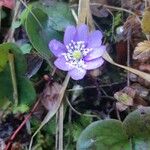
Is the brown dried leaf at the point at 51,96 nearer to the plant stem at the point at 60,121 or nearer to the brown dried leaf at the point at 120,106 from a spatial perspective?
the plant stem at the point at 60,121

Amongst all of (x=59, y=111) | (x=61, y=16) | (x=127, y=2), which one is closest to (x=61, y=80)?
(x=59, y=111)

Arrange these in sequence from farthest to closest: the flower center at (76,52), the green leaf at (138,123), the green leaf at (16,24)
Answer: the green leaf at (16,24)
the flower center at (76,52)
the green leaf at (138,123)

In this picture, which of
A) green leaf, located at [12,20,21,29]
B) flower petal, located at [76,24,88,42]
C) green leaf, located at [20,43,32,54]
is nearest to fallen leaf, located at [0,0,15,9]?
green leaf, located at [12,20,21,29]

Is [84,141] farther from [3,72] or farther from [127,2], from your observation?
[127,2]

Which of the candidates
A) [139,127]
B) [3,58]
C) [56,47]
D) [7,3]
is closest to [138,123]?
[139,127]

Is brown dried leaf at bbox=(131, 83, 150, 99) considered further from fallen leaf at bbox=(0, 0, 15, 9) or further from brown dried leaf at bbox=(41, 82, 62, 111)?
fallen leaf at bbox=(0, 0, 15, 9)

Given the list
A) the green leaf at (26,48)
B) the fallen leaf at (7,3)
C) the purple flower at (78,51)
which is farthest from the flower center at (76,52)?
the fallen leaf at (7,3)
